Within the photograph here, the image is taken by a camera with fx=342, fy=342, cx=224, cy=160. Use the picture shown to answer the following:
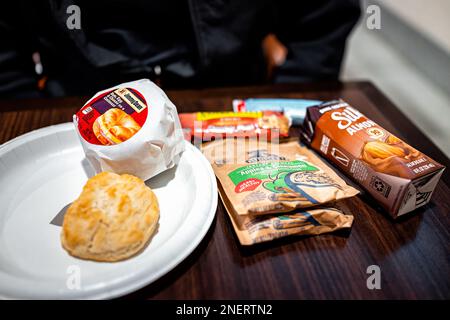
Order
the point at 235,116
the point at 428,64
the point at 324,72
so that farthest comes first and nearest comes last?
the point at 428,64 → the point at 324,72 → the point at 235,116

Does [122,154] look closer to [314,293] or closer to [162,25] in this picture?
[314,293]

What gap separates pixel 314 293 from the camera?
1.61 ft

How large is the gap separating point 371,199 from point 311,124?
0.62ft

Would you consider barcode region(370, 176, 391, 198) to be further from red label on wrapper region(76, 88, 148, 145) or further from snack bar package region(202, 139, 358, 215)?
red label on wrapper region(76, 88, 148, 145)

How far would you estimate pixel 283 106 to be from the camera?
0.83 metres

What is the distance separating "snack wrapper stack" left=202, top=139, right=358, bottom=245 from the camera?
0.54m

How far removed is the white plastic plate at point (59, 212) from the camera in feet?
1.48

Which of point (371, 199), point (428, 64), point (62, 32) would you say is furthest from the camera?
point (428, 64)

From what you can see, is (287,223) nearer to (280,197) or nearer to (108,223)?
(280,197)

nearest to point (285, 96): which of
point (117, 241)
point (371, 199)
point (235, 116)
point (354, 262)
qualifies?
point (235, 116)

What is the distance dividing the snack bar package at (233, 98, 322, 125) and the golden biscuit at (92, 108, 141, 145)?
331 millimetres

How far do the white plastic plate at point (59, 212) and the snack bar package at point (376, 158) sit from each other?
25 centimetres
